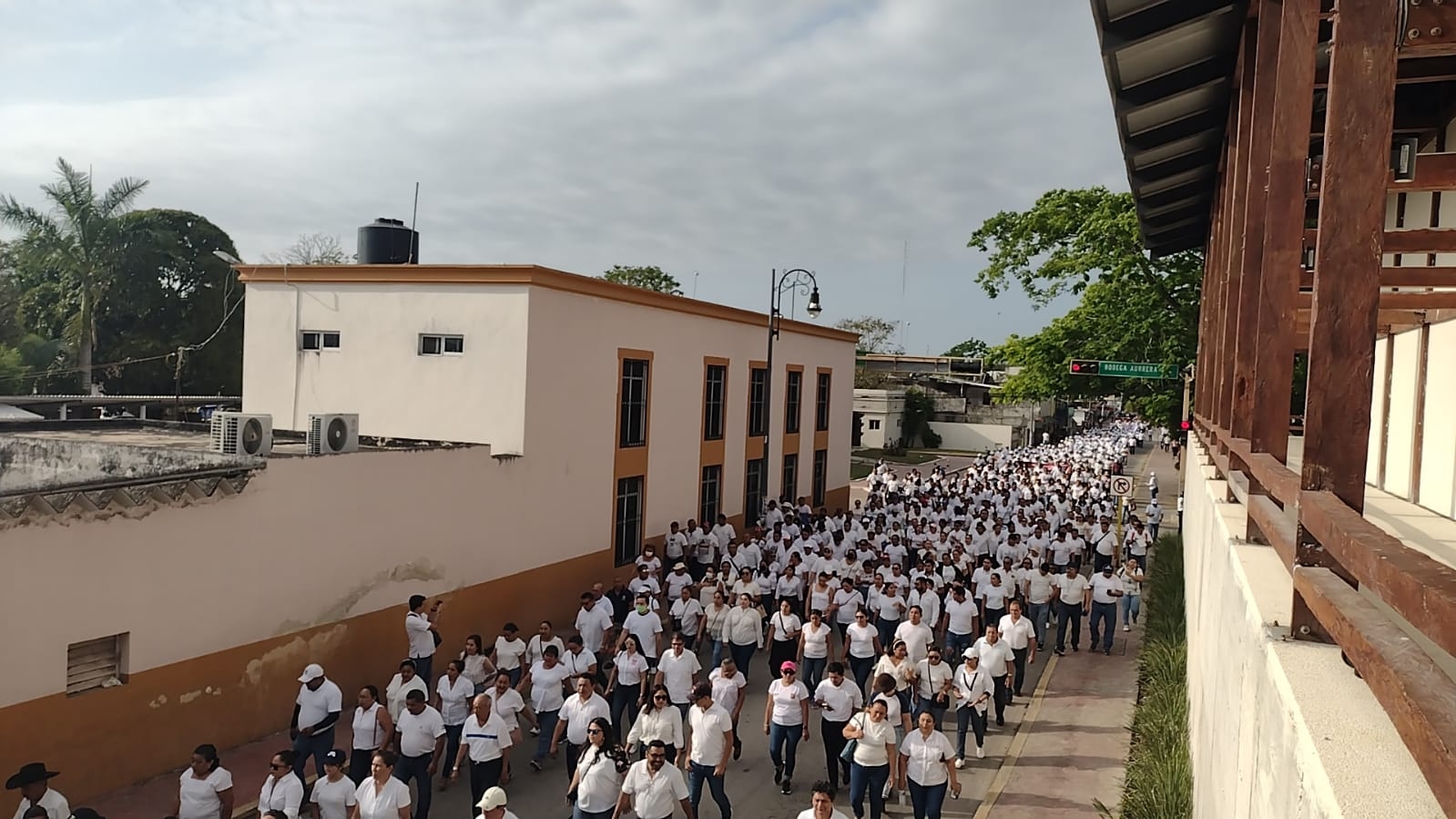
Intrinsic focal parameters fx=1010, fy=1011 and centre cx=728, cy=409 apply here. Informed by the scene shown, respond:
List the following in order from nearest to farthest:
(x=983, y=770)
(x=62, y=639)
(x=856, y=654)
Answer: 1. (x=62, y=639)
2. (x=983, y=770)
3. (x=856, y=654)

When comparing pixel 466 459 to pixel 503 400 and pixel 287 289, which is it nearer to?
pixel 503 400

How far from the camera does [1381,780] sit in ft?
7.35

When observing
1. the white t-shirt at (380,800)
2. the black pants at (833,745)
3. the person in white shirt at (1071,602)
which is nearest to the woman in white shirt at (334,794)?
the white t-shirt at (380,800)

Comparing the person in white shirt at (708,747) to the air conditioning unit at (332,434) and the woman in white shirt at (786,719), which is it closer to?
the woman in white shirt at (786,719)

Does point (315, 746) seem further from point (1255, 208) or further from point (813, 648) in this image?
point (1255, 208)

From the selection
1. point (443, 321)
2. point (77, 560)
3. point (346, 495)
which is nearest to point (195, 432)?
point (443, 321)

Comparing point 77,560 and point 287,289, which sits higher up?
point 287,289

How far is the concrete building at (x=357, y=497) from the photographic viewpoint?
9633 mm

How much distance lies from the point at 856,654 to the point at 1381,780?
9.98m

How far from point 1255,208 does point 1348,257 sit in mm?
4150

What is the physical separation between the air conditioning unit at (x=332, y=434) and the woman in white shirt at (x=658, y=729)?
6134 mm

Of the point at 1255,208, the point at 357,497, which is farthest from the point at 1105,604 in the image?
the point at 357,497

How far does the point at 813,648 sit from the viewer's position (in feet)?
39.2

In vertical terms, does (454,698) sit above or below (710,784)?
above
